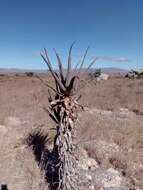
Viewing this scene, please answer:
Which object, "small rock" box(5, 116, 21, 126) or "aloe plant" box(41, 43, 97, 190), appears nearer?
"aloe plant" box(41, 43, 97, 190)

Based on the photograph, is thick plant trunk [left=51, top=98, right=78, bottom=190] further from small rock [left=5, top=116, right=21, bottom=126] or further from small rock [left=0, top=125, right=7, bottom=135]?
small rock [left=5, top=116, right=21, bottom=126]

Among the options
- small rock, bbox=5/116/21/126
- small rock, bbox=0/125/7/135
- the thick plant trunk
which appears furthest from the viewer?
small rock, bbox=5/116/21/126

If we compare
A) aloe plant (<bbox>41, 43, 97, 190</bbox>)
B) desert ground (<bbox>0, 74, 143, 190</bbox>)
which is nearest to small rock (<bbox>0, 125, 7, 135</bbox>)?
desert ground (<bbox>0, 74, 143, 190</bbox>)

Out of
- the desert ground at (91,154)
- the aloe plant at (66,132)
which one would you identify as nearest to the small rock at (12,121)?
the desert ground at (91,154)

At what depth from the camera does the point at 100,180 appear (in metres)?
6.51

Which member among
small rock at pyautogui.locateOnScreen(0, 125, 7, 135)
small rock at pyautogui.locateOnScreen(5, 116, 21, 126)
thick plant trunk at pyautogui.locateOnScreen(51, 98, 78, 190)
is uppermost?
thick plant trunk at pyautogui.locateOnScreen(51, 98, 78, 190)

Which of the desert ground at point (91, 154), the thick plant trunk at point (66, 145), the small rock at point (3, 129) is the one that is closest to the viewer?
the thick plant trunk at point (66, 145)

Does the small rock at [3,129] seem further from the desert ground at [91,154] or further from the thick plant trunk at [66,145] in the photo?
the thick plant trunk at [66,145]

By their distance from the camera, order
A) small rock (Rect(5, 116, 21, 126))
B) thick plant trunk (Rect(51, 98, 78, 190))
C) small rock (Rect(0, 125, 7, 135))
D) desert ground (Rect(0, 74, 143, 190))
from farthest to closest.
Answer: small rock (Rect(5, 116, 21, 126))
small rock (Rect(0, 125, 7, 135))
desert ground (Rect(0, 74, 143, 190))
thick plant trunk (Rect(51, 98, 78, 190))

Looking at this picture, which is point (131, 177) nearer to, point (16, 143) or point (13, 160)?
point (13, 160)

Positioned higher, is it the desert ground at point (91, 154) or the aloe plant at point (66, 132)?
the aloe plant at point (66, 132)

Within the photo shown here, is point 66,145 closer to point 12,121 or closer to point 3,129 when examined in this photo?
point 3,129

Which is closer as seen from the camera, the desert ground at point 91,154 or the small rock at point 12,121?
the desert ground at point 91,154

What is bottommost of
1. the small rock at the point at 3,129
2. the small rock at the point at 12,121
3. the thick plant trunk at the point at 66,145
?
the small rock at the point at 12,121
